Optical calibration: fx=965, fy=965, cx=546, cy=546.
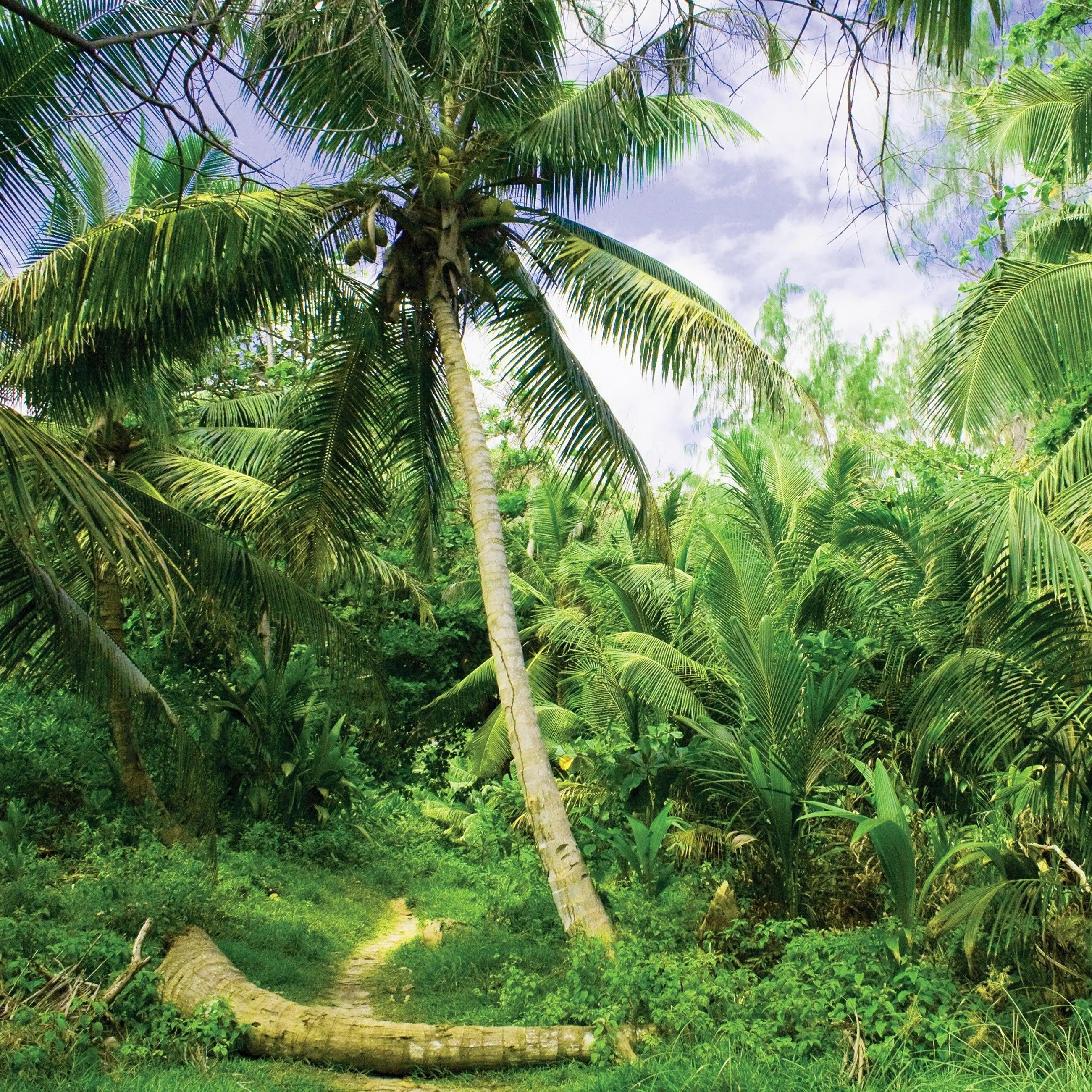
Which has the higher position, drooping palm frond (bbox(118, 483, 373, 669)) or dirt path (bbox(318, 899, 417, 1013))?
drooping palm frond (bbox(118, 483, 373, 669))

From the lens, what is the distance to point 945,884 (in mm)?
5973

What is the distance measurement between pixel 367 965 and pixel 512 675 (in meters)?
2.73

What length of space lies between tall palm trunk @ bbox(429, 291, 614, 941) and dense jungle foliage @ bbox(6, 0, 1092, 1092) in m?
0.03

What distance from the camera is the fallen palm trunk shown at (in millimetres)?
4965

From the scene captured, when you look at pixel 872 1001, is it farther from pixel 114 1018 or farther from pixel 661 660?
pixel 661 660

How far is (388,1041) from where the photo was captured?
16.5 feet

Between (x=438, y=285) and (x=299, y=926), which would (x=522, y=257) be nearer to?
(x=438, y=285)

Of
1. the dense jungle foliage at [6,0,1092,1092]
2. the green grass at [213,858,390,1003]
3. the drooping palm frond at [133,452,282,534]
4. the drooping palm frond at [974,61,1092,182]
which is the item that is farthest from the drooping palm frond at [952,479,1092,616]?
the drooping palm frond at [133,452,282,534]

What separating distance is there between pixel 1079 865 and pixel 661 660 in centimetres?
434

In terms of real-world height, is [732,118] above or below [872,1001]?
above

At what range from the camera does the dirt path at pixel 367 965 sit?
20.7 ft

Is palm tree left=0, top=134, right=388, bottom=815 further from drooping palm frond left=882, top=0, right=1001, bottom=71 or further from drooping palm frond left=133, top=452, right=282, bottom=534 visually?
drooping palm frond left=882, top=0, right=1001, bottom=71

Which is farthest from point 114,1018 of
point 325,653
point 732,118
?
Result: point 732,118

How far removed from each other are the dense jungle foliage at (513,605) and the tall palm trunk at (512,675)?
0.11 ft
